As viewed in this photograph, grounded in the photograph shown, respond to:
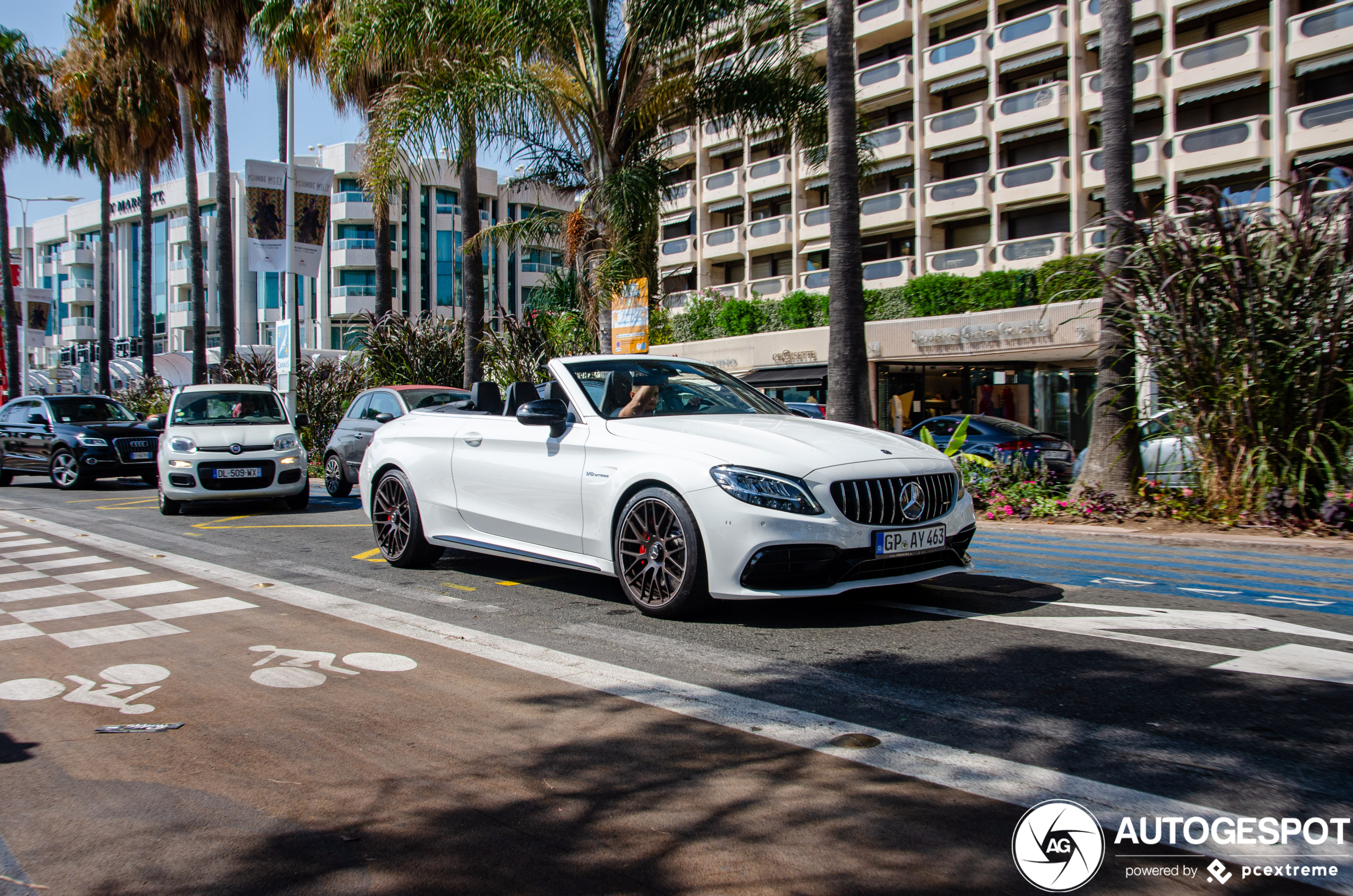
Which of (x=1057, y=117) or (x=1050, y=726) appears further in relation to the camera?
(x=1057, y=117)

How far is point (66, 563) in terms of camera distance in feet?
27.9

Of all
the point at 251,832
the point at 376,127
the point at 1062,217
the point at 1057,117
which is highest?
the point at 1057,117

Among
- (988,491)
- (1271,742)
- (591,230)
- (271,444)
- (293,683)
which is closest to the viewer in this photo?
(1271,742)

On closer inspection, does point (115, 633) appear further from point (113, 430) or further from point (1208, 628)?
point (113, 430)

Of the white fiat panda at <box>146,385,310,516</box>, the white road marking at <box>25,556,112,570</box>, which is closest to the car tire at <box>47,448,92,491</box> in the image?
the white fiat panda at <box>146,385,310,516</box>

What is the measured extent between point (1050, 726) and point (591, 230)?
11847mm

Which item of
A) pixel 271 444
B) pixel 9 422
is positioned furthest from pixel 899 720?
pixel 9 422

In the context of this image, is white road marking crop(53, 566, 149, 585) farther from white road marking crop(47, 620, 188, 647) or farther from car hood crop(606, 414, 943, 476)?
car hood crop(606, 414, 943, 476)

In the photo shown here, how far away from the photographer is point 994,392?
33.7 meters

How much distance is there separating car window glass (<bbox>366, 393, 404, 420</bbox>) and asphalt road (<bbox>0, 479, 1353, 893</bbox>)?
794 cm

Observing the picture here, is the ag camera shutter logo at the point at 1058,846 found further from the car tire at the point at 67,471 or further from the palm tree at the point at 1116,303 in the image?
the car tire at the point at 67,471

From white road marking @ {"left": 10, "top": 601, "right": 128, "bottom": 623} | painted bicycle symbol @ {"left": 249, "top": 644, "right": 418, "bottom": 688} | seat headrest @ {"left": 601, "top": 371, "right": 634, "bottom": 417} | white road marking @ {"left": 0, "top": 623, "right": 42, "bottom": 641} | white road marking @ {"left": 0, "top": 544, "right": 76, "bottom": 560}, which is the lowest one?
painted bicycle symbol @ {"left": 249, "top": 644, "right": 418, "bottom": 688}

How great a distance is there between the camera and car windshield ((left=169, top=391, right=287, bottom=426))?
43.4 ft

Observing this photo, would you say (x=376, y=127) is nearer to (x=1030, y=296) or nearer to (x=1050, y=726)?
(x=1050, y=726)
